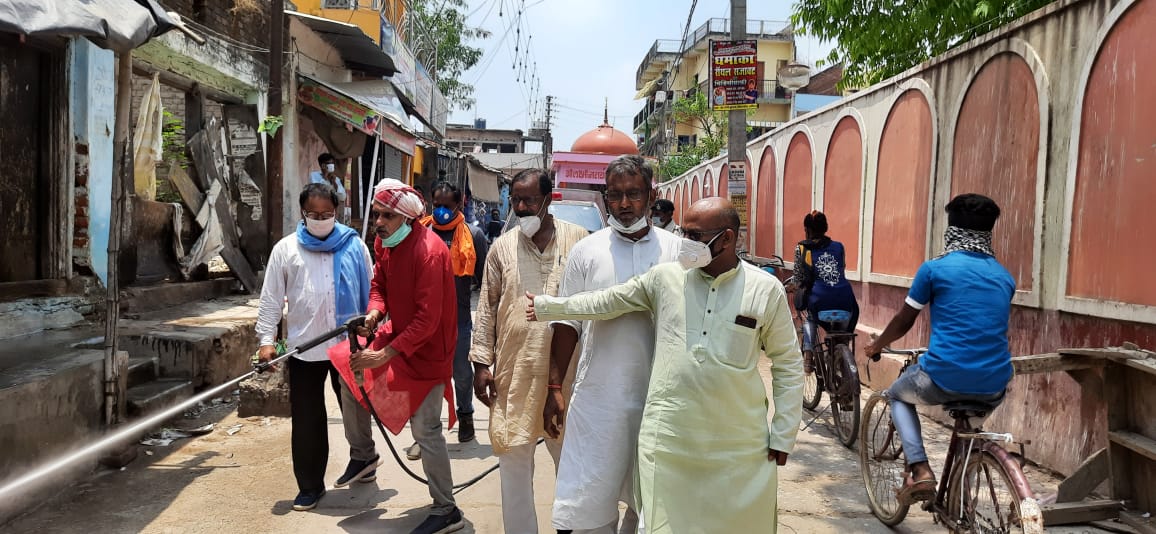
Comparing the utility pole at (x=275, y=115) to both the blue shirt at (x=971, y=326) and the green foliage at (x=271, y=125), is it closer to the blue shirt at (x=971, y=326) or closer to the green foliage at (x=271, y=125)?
the green foliage at (x=271, y=125)

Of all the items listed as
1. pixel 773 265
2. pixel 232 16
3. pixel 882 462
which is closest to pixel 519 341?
pixel 882 462

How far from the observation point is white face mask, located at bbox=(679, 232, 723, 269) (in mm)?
2604

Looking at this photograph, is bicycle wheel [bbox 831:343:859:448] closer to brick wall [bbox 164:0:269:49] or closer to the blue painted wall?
the blue painted wall

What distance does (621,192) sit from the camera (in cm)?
306

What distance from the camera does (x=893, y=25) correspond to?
9039mm

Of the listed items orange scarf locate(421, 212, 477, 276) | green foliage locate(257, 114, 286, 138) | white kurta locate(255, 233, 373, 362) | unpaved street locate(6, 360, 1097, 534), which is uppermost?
green foliage locate(257, 114, 286, 138)

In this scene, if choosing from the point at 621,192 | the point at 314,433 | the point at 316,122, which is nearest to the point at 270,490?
the point at 314,433

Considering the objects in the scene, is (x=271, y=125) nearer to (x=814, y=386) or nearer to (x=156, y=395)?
(x=156, y=395)

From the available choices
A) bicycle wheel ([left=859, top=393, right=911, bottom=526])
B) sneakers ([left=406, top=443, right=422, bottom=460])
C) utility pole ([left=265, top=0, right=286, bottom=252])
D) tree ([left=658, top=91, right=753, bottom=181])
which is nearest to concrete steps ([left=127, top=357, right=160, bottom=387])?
sneakers ([left=406, top=443, right=422, bottom=460])

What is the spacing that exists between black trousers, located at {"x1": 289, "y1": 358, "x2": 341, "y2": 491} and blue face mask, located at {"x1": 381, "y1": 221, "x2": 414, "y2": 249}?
82cm

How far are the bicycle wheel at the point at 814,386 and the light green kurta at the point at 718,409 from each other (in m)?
3.55

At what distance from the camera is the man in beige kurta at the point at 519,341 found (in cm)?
335

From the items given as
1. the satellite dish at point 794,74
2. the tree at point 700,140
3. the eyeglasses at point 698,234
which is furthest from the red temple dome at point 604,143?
the eyeglasses at point 698,234

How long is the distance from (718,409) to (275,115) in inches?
287
